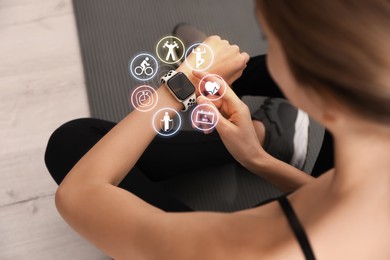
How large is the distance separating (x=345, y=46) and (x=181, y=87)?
0.43m

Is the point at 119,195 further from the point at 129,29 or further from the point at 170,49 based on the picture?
the point at 129,29

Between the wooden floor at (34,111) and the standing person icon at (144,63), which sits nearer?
the wooden floor at (34,111)

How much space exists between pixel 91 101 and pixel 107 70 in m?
0.11

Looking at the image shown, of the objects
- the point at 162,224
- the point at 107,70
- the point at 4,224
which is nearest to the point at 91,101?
the point at 107,70

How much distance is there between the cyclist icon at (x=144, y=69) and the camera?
3.42 feet

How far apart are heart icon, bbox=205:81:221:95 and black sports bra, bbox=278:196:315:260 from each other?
0.97 ft

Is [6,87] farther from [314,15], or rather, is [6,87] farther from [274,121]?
[314,15]

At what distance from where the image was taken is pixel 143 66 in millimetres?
1116

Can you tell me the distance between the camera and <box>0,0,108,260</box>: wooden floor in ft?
3.22

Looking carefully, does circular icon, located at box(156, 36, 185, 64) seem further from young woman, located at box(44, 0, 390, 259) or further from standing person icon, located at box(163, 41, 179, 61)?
young woman, located at box(44, 0, 390, 259)

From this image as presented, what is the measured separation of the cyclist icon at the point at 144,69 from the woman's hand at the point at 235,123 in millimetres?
370

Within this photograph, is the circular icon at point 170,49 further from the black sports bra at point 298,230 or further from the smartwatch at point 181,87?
the black sports bra at point 298,230

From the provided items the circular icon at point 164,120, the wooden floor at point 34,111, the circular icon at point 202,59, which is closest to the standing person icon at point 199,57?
the circular icon at point 202,59

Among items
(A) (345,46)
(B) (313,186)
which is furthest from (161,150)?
(A) (345,46)
